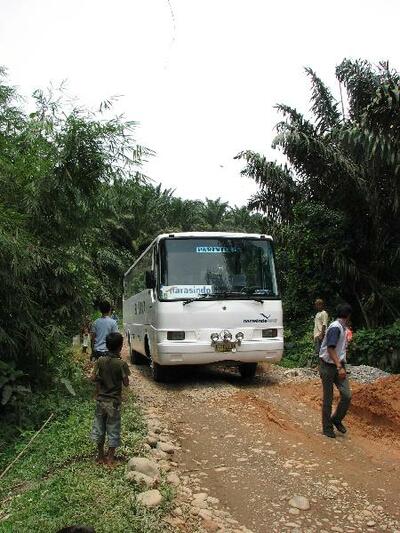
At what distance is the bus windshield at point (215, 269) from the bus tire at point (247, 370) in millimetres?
1649

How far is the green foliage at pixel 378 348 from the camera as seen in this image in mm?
12070

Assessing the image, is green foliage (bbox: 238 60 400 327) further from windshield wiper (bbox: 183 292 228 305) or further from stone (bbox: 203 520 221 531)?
stone (bbox: 203 520 221 531)

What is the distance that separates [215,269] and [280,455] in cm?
429

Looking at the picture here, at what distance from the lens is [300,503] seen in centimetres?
475

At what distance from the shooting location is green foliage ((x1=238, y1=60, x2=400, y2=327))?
→ 465 inches

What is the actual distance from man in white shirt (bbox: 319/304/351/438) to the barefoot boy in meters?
2.76

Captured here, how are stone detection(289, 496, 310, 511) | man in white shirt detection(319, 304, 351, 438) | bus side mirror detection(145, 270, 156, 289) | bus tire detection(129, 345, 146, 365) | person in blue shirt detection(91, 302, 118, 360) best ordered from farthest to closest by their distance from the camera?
bus tire detection(129, 345, 146, 365), bus side mirror detection(145, 270, 156, 289), person in blue shirt detection(91, 302, 118, 360), man in white shirt detection(319, 304, 351, 438), stone detection(289, 496, 310, 511)

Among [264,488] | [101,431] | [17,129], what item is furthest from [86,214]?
[264,488]

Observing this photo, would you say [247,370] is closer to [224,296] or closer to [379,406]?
[224,296]

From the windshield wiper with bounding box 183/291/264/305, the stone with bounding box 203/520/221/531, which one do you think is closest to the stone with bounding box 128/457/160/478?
the stone with bounding box 203/520/221/531

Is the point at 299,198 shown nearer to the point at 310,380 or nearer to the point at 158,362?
the point at 310,380

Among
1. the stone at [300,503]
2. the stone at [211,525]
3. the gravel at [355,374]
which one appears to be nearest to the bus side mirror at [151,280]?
the gravel at [355,374]

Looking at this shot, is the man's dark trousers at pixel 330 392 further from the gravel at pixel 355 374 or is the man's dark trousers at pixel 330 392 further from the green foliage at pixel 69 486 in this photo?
the gravel at pixel 355 374

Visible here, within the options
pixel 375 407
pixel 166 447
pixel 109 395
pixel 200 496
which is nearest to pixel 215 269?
pixel 375 407
